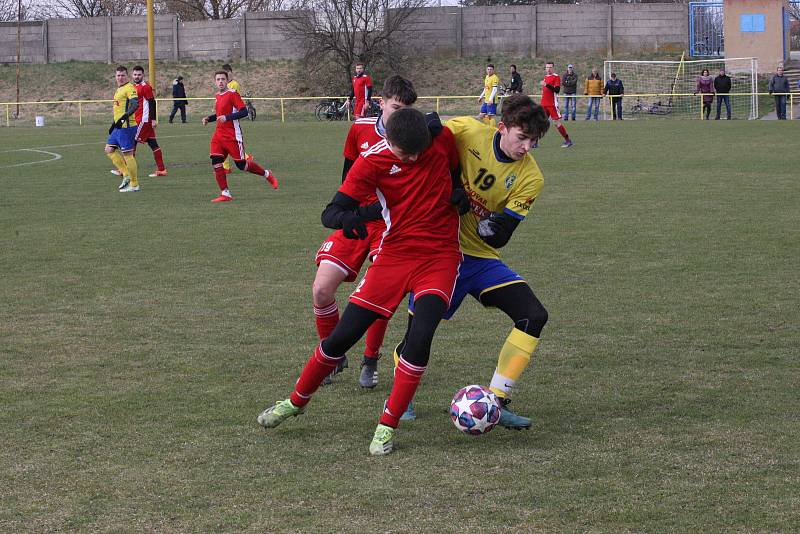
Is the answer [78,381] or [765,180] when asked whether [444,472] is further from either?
[765,180]

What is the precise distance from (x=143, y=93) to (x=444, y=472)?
13497 millimetres

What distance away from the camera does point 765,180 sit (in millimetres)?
16188

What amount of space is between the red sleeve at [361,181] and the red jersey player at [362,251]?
2.46 feet

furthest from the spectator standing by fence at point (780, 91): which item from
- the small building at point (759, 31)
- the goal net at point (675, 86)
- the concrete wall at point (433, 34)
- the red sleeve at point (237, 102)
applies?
the red sleeve at point (237, 102)

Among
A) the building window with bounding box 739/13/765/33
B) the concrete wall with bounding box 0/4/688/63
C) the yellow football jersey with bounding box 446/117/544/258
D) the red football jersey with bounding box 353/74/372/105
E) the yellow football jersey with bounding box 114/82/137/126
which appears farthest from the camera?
the concrete wall with bounding box 0/4/688/63

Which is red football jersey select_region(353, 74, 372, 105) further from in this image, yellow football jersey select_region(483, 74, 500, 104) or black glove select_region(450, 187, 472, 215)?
black glove select_region(450, 187, 472, 215)

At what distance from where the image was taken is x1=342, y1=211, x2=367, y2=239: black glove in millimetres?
4734

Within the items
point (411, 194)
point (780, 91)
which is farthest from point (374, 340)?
point (780, 91)

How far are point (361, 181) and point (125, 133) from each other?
39.8 feet

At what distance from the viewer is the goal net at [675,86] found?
37.9 m

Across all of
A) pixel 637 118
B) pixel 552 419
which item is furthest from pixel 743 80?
pixel 552 419

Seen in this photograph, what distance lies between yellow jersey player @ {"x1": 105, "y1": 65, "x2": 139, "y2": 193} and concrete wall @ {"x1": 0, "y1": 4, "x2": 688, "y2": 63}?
33208mm

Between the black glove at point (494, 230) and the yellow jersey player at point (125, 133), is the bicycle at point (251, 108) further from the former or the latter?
the black glove at point (494, 230)

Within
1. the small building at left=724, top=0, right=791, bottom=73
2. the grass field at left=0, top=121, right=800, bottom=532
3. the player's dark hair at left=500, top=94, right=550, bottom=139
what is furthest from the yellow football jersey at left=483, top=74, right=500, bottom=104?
the player's dark hair at left=500, top=94, right=550, bottom=139
